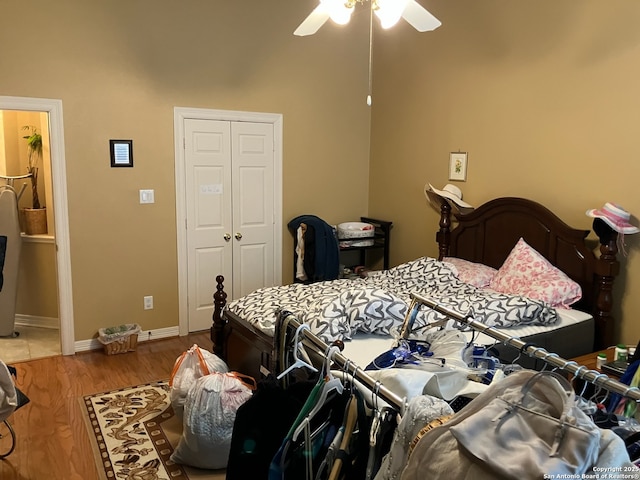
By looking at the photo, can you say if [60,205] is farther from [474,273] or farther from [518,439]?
[518,439]

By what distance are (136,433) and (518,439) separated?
2.65 metres

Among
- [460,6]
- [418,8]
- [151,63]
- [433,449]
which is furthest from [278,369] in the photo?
[460,6]

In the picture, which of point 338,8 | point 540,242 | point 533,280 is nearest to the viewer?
point 338,8

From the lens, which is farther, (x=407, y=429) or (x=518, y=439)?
(x=407, y=429)

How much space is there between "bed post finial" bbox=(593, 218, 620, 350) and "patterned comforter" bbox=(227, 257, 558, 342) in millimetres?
396

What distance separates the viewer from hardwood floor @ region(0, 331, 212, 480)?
2799 mm

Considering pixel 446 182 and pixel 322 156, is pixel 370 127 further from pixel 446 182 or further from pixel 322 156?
pixel 446 182

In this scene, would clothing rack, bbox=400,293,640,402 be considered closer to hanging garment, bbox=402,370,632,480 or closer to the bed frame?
hanging garment, bbox=402,370,632,480

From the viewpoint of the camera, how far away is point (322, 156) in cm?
521

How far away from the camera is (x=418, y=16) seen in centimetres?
265

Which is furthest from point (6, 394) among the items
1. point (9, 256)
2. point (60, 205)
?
point (9, 256)

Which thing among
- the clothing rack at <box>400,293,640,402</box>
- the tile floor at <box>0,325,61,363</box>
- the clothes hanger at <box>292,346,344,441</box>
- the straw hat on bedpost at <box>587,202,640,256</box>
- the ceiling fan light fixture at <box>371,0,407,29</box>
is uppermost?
the ceiling fan light fixture at <box>371,0,407,29</box>

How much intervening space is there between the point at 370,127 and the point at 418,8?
283cm

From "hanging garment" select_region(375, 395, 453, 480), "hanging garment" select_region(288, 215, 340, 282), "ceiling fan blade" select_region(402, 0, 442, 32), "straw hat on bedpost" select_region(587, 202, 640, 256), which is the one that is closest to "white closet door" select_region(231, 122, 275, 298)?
"hanging garment" select_region(288, 215, 340, 282)
